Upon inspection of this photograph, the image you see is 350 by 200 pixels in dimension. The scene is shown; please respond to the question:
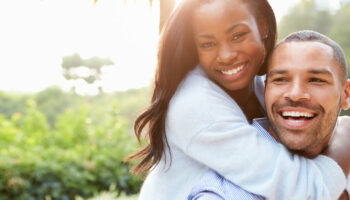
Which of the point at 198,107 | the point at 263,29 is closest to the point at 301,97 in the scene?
the point at 198,107

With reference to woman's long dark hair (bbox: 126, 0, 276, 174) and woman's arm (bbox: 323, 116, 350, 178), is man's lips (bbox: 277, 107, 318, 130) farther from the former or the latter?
woman's long dark hair (bbox: 126, 0, 276, 174)

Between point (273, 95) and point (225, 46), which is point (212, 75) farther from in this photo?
point (273, 95)

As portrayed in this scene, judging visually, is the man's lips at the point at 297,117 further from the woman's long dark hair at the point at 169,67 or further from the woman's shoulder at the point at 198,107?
the woman's long dark hair at the point at 169,67

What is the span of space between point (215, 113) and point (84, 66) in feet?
71.6

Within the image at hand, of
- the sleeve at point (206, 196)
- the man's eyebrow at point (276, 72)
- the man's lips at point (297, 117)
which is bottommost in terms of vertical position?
the sleeve at point (206, 196)

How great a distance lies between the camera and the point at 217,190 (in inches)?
74.2

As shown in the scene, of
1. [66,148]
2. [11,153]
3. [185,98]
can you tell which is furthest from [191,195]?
[66,148]

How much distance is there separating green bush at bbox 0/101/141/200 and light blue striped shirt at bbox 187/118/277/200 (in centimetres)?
386

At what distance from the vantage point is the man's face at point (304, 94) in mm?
1870

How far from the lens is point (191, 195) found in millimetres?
1978

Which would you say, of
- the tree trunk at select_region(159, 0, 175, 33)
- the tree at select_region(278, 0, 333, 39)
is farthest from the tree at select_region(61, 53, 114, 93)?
the tree trunk at select_region(159, 0, 175, 33)

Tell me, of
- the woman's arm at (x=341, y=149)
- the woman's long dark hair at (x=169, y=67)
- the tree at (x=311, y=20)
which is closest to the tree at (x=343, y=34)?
the tree at (x=311, y=20)

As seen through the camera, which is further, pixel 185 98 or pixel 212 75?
pixel 212 75

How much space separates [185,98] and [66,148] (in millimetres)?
5560
